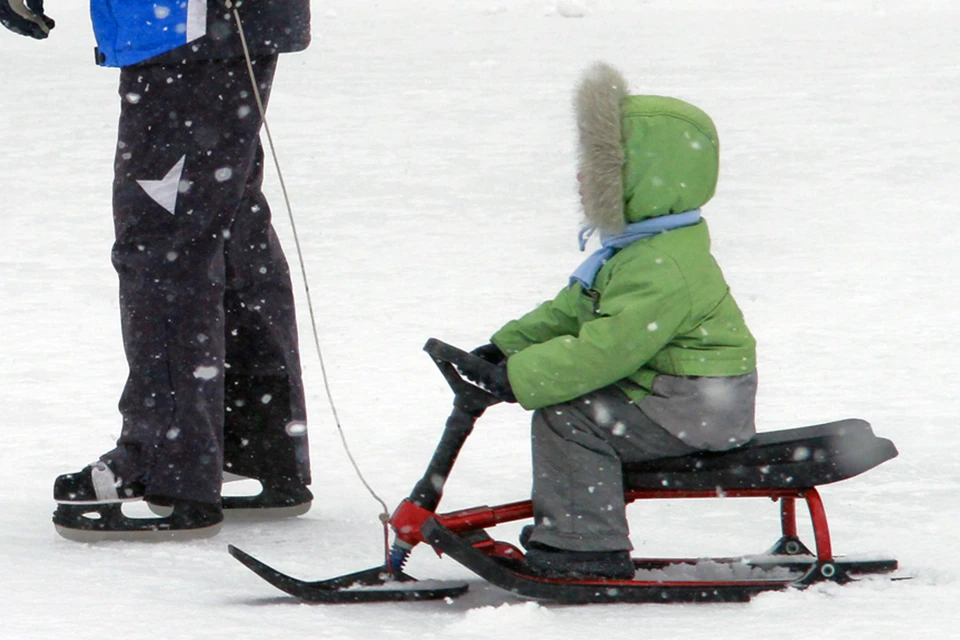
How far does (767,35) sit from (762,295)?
9495 mm

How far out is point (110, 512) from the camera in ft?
10.1

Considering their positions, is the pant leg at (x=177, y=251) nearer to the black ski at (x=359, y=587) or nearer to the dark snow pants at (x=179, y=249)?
the dark snow pants at (x=179, y=249)

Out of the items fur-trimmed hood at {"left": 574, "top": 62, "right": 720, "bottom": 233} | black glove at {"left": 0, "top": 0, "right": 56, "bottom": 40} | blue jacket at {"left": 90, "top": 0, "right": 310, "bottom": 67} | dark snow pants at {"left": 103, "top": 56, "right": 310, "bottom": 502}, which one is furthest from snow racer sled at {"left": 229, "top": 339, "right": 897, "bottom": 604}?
black glove at {"left": 0, "top": 0, "right": 56, "bottom": 40}

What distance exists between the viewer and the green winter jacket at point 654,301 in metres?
2.59

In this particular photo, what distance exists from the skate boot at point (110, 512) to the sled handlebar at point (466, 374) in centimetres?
71

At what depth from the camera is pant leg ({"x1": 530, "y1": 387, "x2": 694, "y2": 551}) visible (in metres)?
2.66

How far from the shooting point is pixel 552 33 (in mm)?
15195

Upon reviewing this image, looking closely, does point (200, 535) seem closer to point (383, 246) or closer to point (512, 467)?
point (512, 467)

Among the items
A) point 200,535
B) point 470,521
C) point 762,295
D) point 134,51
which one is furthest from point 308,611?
point 762,295

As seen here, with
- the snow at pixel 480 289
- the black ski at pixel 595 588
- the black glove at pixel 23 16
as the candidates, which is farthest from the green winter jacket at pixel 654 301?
the black glove at pixel 23 16

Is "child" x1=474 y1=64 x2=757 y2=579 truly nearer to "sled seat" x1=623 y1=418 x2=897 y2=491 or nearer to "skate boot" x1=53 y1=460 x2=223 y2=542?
"sled seat" x1=623 y1=418 x2=897 y2=491

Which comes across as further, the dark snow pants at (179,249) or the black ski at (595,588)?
the dark snow pants at (179,249)

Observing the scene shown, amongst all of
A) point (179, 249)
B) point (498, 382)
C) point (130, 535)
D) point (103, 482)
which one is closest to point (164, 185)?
point (179, 249)

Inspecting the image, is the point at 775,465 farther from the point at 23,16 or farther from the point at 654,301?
the point at 23,16
